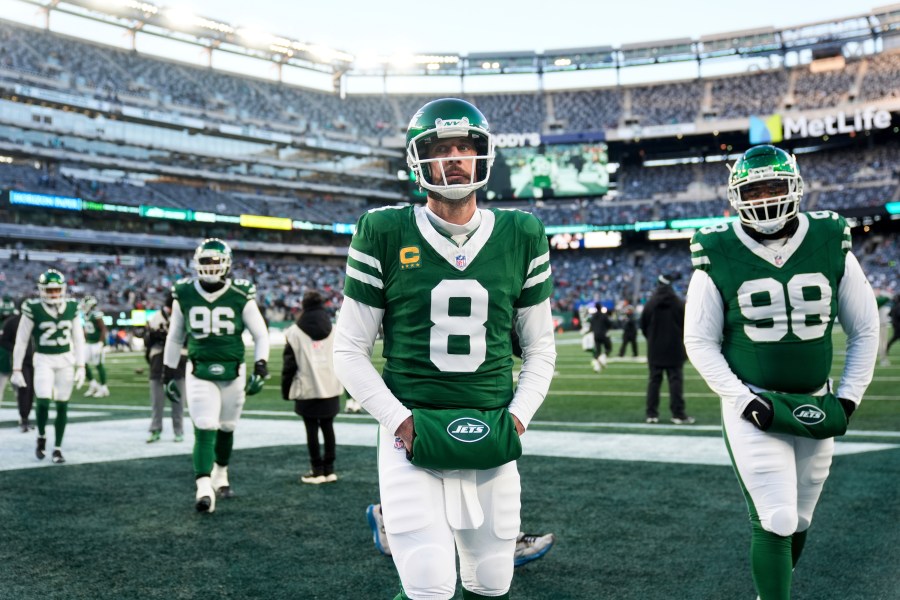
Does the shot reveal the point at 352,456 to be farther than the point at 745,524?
Yes

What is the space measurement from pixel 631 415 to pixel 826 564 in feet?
21.7

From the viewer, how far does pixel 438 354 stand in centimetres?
260

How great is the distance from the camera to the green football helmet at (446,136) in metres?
2.62

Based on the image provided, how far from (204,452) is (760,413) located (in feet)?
13.8

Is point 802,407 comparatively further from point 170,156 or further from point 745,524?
point 170,156

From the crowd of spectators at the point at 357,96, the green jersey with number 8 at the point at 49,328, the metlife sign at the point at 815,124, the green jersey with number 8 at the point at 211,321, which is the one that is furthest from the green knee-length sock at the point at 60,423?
the metlife sign at the point at 815,124

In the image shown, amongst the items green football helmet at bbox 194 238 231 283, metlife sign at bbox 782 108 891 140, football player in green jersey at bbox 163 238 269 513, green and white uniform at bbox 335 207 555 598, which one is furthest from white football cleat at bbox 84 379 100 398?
metlife sign at bbox 782 108 891 140

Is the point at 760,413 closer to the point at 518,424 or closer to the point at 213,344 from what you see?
the point at 518,424

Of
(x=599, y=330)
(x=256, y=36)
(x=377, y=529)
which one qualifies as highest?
(x=256, y=36)

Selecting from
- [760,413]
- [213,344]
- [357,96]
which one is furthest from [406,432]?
[357,96]

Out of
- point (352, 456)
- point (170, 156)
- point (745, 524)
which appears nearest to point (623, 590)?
point (745, 524)

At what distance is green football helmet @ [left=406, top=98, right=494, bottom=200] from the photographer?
2.62 metres

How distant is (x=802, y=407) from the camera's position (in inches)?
126

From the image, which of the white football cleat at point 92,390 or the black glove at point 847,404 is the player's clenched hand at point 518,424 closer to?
the black glove at point 847,404
